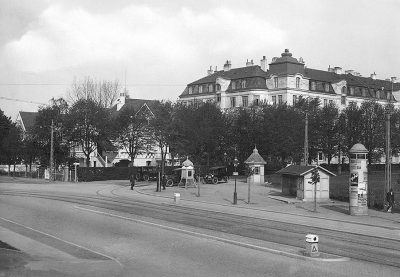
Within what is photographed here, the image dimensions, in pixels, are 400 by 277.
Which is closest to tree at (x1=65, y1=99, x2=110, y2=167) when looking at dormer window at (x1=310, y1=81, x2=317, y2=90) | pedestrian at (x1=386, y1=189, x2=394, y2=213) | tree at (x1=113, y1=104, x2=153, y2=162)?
tree at (x1=113, y1=104, x2=153, y2=162)

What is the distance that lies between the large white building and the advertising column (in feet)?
193

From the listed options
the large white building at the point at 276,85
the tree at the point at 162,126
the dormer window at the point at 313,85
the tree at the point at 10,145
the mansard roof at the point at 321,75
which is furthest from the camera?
the mansard roof at the point at 321,75

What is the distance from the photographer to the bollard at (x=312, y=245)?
1545cm

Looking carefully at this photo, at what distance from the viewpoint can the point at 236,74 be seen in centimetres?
10375

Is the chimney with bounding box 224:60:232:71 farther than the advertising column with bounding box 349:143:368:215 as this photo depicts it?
Yes

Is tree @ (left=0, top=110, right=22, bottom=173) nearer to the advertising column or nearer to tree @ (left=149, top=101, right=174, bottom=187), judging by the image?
tree @ (left=149, top=101, right=174, bottom=187)

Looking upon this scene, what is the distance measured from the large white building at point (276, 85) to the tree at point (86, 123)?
67.1 ft

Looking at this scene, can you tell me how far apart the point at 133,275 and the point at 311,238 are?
19.3ft

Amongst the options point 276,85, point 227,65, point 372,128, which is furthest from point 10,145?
point 372,128

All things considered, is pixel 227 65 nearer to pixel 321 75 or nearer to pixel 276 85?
pixel 276 85

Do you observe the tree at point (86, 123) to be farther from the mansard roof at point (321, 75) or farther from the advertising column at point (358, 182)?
the advertising column at point (358, 182)

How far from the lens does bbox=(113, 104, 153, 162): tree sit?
251 feet

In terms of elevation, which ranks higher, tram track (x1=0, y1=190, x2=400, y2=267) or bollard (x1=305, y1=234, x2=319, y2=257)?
bollard (x1=305, y1=234, x2=319, y2=257)

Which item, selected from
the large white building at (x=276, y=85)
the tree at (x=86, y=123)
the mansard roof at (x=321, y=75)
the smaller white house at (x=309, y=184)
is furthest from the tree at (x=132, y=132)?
the mansard roof at (x=321, y=75)
